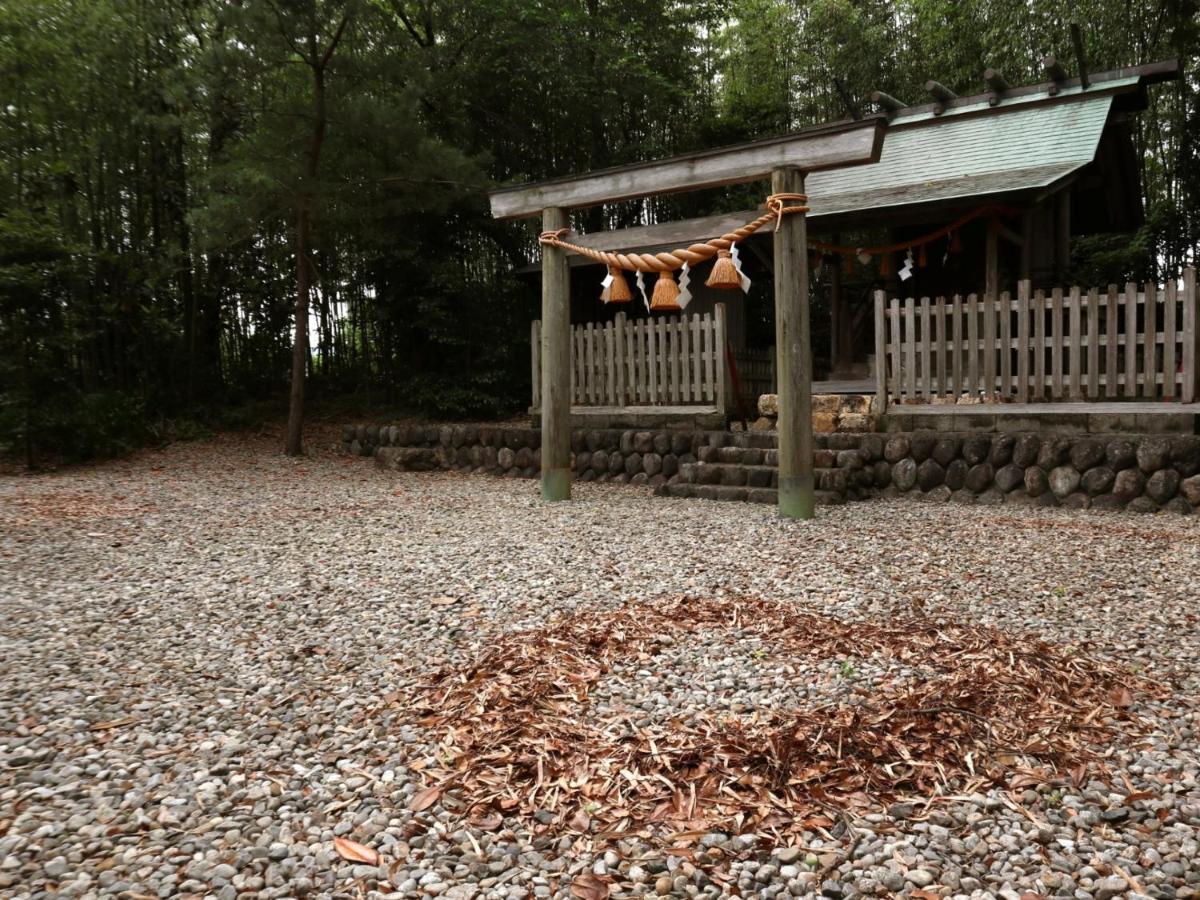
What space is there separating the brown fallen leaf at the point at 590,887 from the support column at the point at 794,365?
162 inches

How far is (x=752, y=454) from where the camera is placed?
6883 mm

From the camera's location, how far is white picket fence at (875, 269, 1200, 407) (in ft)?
18.9

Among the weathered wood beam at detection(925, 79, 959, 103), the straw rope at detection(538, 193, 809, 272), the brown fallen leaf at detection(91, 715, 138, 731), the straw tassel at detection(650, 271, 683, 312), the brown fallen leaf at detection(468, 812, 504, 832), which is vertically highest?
the weathered wood beam at detection(925, 79, 959, 103)

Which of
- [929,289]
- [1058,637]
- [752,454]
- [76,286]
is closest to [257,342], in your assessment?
[76,286]

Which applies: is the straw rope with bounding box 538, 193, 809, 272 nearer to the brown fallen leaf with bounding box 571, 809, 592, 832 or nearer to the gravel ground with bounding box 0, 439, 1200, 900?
the gravel ground with bounding box 0, 439, 1200, 900

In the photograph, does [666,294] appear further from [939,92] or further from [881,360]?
[939,92]

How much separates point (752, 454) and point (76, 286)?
26.9 ft

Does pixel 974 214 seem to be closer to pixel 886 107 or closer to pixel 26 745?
pixel 886 107

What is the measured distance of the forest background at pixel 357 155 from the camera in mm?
8891

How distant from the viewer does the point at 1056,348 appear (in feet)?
20.3

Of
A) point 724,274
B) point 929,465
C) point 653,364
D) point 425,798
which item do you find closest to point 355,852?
point 425,798

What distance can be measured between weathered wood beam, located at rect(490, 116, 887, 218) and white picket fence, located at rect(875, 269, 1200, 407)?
1.81 m

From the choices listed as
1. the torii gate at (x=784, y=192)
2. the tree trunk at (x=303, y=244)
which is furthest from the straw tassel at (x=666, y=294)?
the tree trunk at (x=303, y=244)

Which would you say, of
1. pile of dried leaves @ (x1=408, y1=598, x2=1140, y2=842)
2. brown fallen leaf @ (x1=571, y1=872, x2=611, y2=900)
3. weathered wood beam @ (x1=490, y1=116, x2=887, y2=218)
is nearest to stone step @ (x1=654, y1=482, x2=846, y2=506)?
weathered wood beam @ (x1=490, y1=116, x2=887, y2=218)
